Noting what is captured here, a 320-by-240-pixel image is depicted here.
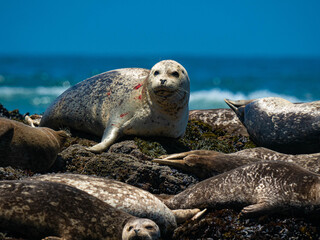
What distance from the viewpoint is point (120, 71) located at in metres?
9.73

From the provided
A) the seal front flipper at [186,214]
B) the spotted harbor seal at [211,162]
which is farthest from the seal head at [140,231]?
the spotted harbor seal at [211,162]

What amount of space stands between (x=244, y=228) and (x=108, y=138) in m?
3.65

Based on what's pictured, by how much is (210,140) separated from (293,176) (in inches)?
166

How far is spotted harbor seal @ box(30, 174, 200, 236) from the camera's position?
16.4 feet

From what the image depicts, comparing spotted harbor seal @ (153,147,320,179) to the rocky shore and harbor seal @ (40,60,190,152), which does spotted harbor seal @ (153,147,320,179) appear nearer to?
the rocky shore

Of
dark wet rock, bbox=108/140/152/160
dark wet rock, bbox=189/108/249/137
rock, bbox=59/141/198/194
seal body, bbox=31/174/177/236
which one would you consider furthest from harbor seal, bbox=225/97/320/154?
seal body, bbox=31/174/177/236

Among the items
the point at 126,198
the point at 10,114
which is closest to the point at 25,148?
the point at 126,198

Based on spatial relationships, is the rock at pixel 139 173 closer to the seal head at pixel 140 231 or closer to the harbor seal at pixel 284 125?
the seal head at pixel 140 231

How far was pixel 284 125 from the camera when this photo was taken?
31.4 feet

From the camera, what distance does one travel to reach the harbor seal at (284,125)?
916 cm

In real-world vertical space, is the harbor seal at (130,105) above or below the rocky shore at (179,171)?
above

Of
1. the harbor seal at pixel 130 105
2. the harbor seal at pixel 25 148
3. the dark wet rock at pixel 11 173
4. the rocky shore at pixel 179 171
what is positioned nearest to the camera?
the rocky shore at pixel 179 171

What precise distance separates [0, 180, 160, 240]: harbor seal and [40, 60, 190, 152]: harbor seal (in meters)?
3.40

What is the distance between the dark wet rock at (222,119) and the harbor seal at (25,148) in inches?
178
